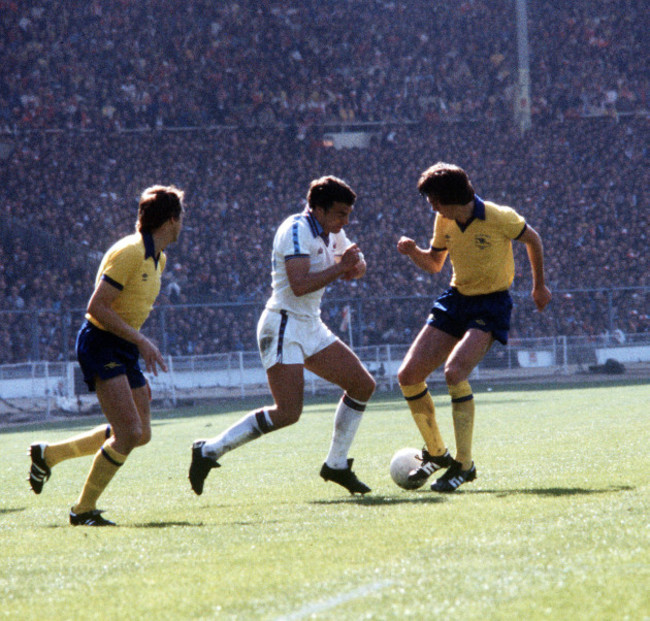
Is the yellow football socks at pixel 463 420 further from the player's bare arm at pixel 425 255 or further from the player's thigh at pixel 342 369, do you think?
the player's bare arm at pixel 425 255

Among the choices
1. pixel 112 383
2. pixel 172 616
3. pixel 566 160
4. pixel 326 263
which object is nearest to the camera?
pixel 172 616

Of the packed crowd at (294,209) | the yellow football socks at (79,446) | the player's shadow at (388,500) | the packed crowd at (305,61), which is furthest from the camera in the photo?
the packed crowd at (305,61)

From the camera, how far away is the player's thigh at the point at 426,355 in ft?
22.6

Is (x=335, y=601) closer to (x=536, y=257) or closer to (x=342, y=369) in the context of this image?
(x=342, y=369)

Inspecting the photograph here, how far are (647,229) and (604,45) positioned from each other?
30.1 feet

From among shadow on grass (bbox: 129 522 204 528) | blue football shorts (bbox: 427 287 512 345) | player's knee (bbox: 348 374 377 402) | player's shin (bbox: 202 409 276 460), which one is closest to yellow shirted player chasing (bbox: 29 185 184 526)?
shadow on grass (bbox: 129 522 204 528)

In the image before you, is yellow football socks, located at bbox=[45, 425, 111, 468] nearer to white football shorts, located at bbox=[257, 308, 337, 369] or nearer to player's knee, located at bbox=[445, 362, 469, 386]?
white football shorts, located at bbox=[257, 308, 337, 369]

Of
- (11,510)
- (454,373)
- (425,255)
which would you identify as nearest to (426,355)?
(454,373)

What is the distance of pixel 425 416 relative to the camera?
6.95m

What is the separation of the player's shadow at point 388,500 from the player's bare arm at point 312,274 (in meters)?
1.27

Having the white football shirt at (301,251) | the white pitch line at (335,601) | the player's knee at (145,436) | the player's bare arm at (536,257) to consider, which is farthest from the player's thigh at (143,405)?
the white pitch line at (335,601)

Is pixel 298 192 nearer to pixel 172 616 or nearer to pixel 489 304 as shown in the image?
pixel 489 304

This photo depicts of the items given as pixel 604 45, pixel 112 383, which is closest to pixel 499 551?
pixel 112 383

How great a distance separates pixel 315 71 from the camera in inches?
1416
